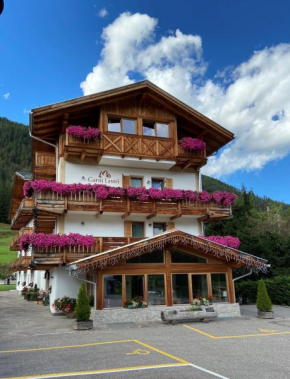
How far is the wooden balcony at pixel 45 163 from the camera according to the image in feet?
76.2

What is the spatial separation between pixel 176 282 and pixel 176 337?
5255mm

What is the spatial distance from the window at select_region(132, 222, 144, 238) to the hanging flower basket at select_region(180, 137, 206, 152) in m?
5.51

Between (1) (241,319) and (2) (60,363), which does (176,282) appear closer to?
(1) (241,319)

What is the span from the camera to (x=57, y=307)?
19.2 metres

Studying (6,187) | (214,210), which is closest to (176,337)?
(214,210)

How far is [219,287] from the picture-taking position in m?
19.0

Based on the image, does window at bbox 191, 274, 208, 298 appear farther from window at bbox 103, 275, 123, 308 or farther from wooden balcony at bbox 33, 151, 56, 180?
wooden balcony at bbox 33, 151, 56, 180

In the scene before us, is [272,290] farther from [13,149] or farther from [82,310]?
[13,149]

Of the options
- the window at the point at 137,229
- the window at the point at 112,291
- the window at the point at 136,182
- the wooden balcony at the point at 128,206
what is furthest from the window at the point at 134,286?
the window at the point at 136,182

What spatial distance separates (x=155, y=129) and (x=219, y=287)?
1020cm

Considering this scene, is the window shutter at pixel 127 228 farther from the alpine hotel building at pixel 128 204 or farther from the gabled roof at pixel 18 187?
the gabled roof at pixel 18 187

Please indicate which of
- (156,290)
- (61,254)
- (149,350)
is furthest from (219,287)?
(149,350)

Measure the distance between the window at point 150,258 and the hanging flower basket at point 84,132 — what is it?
23.7 ft

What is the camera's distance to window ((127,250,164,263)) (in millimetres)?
17886
